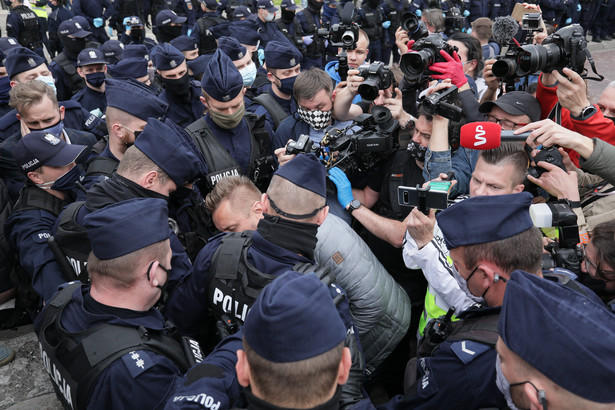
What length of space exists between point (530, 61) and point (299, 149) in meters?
1.69

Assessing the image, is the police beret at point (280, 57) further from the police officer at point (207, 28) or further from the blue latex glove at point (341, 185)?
the police officer at point (207, 28)

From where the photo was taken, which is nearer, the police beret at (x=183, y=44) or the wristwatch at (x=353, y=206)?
the wristwatch at (x=353, y=206)

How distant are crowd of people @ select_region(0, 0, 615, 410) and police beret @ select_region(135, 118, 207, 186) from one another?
0.04 ft

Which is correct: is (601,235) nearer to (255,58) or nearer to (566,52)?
(566,52)

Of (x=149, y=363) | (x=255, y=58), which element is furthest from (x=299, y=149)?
(x=255, y=58)

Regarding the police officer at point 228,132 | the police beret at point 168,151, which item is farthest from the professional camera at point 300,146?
the police officer at point 228,132

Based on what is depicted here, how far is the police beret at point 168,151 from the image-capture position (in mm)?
2949

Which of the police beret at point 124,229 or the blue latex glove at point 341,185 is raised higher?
the police beret at point 124,229

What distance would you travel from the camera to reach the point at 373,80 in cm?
359

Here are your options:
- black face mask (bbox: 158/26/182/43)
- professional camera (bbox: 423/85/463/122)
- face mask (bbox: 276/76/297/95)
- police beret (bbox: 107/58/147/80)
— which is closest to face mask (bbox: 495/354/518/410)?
professional camera (bbox: 423/85/463/122)

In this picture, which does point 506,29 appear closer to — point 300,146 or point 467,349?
point 300,146

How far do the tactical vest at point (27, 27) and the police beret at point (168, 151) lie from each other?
914 centimetres

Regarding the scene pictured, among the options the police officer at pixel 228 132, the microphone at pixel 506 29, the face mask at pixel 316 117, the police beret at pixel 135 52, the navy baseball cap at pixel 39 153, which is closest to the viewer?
the navy baseball cap at pixel 39 153

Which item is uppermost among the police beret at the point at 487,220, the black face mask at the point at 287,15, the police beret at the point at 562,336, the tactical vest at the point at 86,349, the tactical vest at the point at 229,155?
the police beret at the point at 562,336
